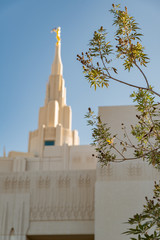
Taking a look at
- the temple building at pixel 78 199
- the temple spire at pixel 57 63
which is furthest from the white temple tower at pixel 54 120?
the temple building at pixel 78 199

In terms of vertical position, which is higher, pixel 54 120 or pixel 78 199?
pixel 54 120

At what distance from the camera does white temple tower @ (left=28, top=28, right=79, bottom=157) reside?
2842 centimetres

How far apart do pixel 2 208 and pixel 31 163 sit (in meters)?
9.49

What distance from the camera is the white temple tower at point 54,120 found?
28422 mm

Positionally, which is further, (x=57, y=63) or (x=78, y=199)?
(x=57, y=63)

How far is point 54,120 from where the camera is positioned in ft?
98.0

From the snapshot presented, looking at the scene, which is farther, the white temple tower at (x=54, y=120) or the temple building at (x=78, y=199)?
the white temple tower at (x=54, y=120)

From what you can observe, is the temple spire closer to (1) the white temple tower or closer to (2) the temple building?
(1) the white temple tower

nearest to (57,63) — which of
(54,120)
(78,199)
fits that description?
(54,120)

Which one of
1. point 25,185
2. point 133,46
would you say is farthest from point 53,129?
point 133,46

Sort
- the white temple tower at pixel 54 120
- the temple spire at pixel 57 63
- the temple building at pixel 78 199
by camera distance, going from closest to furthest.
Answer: the temple building at pixel 78 199
the white temple tower at pixel 54 120
the temple spire at pixel 57 63

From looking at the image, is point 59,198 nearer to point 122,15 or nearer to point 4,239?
point 4,239

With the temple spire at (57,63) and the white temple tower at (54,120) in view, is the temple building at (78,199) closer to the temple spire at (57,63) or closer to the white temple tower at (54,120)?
the white temple tower at (54,120)

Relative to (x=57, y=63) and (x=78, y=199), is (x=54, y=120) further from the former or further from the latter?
(x=78, y=199)
